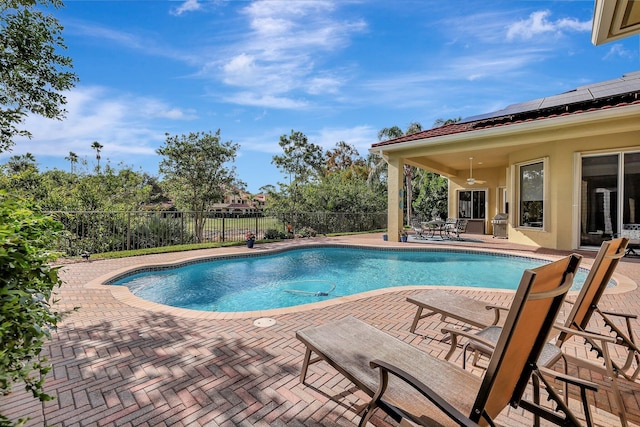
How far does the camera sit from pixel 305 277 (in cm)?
781

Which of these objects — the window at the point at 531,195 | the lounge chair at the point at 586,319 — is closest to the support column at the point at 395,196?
the window at the point at 531,195

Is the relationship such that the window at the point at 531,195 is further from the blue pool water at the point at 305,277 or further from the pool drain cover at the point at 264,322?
the pool drain cover at the point at 264,322

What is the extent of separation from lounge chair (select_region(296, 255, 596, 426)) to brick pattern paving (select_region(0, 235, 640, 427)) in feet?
1.52

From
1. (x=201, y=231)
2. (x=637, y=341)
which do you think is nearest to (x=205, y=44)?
(x=201, y=231)

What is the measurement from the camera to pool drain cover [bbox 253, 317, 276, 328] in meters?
3.60

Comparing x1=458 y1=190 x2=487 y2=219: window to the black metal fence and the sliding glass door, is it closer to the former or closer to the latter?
the sliding glass door

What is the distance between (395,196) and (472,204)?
24.4 feet

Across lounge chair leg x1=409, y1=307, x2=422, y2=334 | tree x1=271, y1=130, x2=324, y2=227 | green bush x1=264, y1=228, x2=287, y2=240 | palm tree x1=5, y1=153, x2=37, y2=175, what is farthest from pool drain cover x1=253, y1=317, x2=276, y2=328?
tree x1=271, y1=130, x2=324, y2=227

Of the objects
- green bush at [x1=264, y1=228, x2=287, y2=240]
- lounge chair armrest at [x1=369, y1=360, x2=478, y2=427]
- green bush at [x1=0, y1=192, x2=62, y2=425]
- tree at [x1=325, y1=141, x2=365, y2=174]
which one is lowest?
green bush at [x1=264, y1=228, x2=287, y2=240]

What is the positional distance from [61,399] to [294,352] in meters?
1.87

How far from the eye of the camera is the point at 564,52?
9625 millimetres

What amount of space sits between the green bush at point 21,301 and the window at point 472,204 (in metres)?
17.8

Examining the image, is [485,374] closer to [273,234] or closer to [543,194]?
[543,194]

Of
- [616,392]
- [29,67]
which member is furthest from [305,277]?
[29,67]
